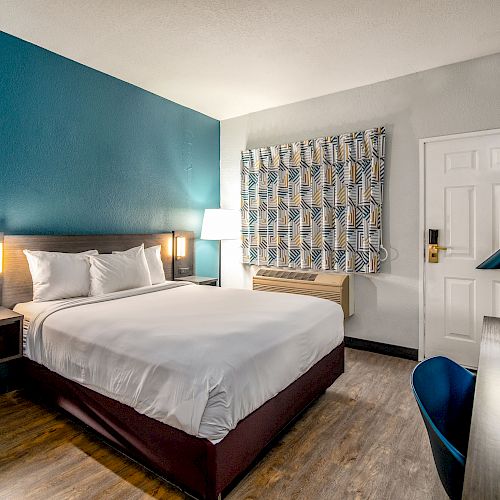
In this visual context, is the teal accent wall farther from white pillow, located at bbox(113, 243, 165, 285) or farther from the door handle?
the door handle

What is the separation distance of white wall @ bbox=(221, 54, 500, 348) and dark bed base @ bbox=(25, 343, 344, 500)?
1592mm

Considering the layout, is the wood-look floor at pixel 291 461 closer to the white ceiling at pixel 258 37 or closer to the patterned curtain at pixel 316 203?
the patterned curtain at pixel 316 203

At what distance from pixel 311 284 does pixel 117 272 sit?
2.05 m

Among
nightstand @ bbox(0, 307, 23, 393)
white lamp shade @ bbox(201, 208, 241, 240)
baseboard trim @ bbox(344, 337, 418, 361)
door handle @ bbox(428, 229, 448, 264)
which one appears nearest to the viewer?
Result: nightstand @ bbox(0, 307, 23, 393)

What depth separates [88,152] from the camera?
350 cm

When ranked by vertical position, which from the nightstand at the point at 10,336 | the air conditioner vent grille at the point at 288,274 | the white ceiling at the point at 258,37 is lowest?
the nightstand at the point at 10,336

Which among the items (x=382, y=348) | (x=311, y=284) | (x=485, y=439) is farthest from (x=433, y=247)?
(x=485, y=439)

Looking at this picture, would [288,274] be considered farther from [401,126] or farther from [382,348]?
[401,126]

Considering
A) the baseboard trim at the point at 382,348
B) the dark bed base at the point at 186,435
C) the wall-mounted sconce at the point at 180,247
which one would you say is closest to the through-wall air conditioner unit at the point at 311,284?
the baseboard trim at the point at 382,348

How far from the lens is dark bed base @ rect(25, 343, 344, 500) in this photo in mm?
1608

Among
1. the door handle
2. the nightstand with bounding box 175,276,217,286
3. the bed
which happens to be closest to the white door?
the door handle

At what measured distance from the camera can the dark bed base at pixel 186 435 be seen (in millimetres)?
1608

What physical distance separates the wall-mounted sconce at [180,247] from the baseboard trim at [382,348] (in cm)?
217

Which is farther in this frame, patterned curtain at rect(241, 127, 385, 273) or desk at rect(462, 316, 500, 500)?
patterned curtain at rect(241, 127, 385, 273)
